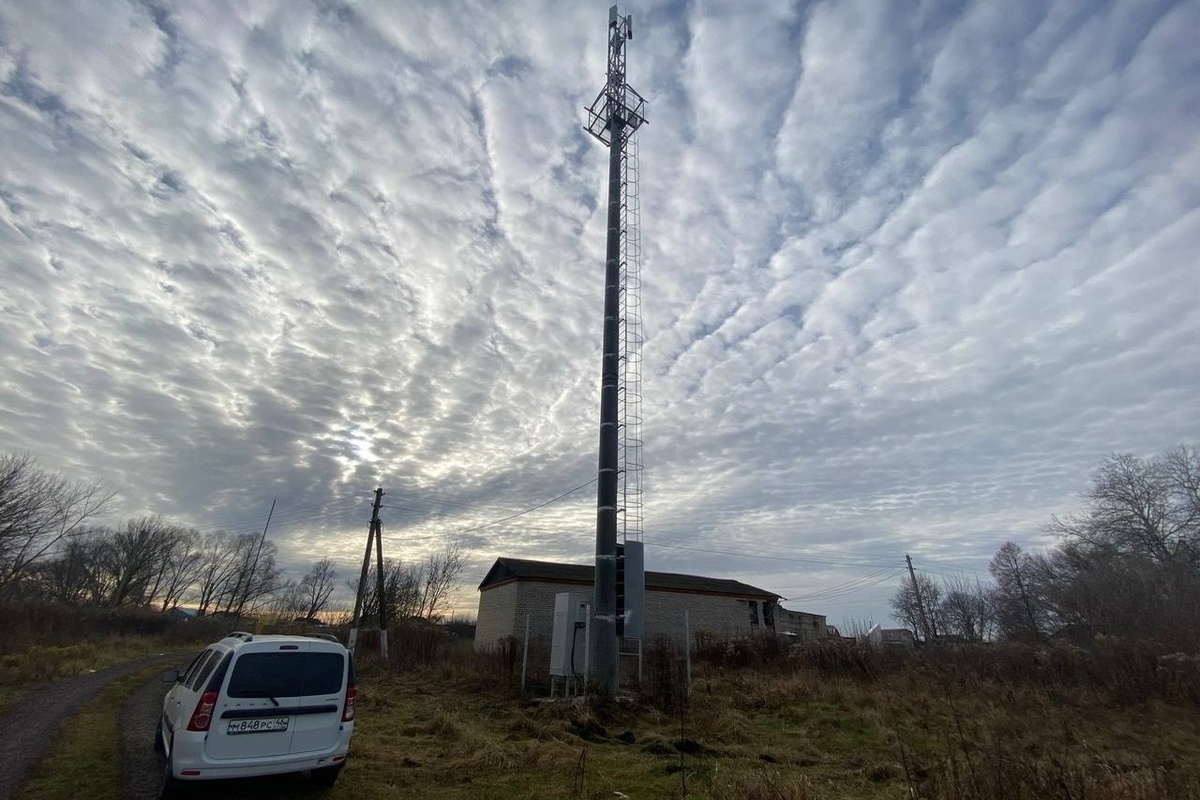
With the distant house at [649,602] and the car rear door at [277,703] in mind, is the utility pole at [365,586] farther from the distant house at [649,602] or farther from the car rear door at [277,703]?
the car rear door at [277,703]

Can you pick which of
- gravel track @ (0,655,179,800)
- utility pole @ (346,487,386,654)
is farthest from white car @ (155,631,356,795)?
utility pole @ (346,487,386,654)

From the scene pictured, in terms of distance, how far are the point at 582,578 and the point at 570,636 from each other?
16.6 metres

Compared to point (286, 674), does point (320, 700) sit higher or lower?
lower

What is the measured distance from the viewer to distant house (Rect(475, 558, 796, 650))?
29.2m

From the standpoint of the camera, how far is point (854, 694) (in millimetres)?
13828

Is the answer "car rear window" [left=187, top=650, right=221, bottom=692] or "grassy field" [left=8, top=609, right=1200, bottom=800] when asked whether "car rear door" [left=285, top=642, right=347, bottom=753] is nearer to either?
"grassy field" [left=8, top=609, right=1200, bottom=800]

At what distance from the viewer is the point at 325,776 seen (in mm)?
6719

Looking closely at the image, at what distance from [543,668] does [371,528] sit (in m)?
13.3

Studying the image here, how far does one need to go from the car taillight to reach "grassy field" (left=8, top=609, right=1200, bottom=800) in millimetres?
1316

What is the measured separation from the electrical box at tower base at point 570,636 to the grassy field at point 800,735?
1.51m

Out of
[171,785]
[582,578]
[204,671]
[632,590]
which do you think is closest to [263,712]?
[171,785]

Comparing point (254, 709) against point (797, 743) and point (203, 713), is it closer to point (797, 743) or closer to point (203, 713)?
point (203, 713)

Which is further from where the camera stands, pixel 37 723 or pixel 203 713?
pixel 37 723

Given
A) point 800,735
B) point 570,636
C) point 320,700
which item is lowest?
point 800,735
